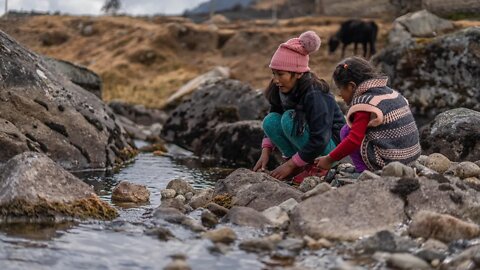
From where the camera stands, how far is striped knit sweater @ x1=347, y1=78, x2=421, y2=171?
664 cm

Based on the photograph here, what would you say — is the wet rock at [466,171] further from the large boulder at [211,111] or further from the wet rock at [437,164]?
the large boulder at [211,111]

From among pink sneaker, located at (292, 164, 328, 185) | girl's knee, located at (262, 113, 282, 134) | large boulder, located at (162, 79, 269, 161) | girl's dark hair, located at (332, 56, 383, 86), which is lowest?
large boulder, located at (162, 79, 269, 161)

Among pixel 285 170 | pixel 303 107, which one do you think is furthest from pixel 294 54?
pixel 285 170

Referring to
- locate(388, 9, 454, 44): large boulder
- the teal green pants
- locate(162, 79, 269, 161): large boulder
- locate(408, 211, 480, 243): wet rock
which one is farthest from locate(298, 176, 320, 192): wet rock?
locate(388, 9, 454, 44): large boulder

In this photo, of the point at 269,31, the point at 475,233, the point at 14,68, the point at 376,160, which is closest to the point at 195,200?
the point at 376,160

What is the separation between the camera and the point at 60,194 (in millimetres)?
6137

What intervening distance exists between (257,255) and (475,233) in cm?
150

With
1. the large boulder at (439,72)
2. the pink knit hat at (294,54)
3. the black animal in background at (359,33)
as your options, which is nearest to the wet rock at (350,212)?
the pink knit hat at (294,54)

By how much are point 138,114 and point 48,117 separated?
39.8 feet

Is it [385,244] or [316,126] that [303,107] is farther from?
[385,244]

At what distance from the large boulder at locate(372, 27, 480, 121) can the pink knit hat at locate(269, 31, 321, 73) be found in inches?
309

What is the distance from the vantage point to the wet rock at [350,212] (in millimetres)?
5320

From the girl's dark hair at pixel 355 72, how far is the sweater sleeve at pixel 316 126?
1.95 ft

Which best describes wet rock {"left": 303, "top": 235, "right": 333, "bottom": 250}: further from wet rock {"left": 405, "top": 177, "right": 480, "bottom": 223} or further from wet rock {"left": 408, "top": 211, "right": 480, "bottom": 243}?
wet rock {"left": 405, "top": 177, "right": 480, "bottom": 223}
